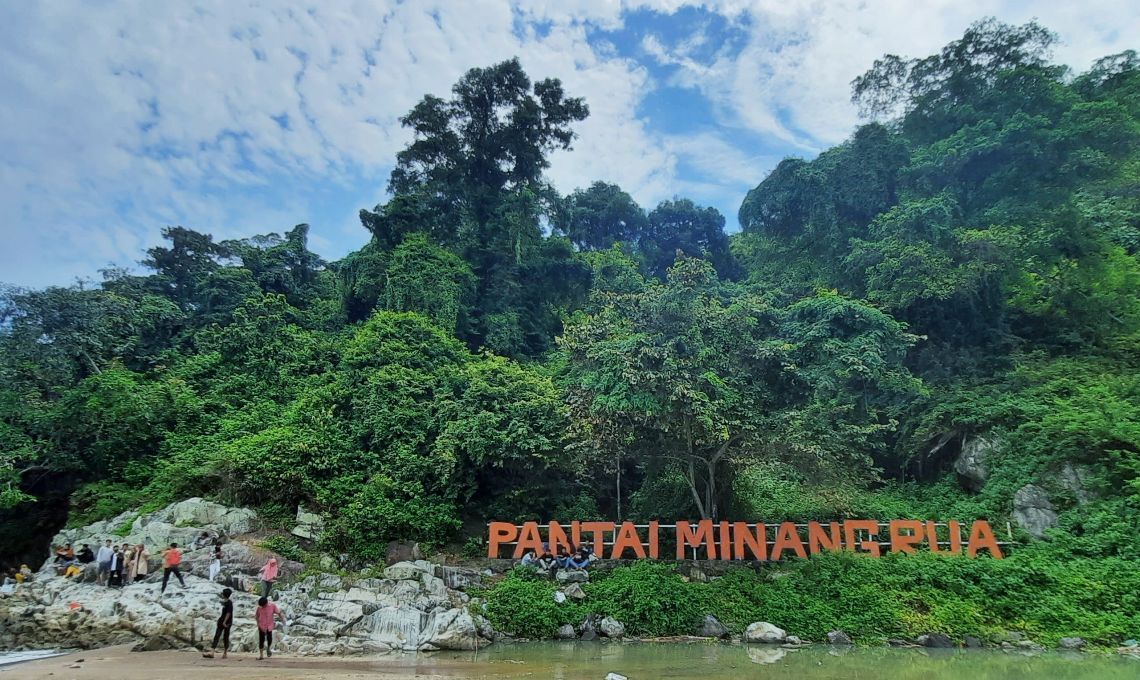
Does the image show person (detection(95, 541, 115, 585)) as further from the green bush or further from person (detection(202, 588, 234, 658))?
the green bush

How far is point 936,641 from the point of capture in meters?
13.1

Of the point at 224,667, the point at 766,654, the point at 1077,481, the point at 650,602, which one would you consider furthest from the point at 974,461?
the point at 224,667

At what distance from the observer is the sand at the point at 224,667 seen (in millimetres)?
9531

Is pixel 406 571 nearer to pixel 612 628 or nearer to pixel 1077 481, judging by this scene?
pixel 612 628

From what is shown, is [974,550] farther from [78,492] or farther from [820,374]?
[78,492]

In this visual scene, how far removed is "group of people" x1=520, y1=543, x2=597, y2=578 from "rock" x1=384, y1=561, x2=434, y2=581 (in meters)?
2.47

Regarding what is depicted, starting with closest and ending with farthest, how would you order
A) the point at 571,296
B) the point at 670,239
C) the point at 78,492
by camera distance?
the point at 78,492 < the point at 571,296 < the point at 670,239

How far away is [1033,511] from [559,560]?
1226 cm

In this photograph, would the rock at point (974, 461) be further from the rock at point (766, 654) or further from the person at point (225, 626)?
the person at point (225, 626)

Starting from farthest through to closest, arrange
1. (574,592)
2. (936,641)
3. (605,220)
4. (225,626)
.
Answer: (605,220), (574,592), (936,641), (225,626)

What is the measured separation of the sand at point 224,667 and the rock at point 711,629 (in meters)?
5.32

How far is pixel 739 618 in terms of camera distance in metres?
14.3

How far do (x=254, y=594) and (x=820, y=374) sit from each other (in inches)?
615

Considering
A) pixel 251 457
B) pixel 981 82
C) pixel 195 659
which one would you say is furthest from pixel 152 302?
pixel 981 82
